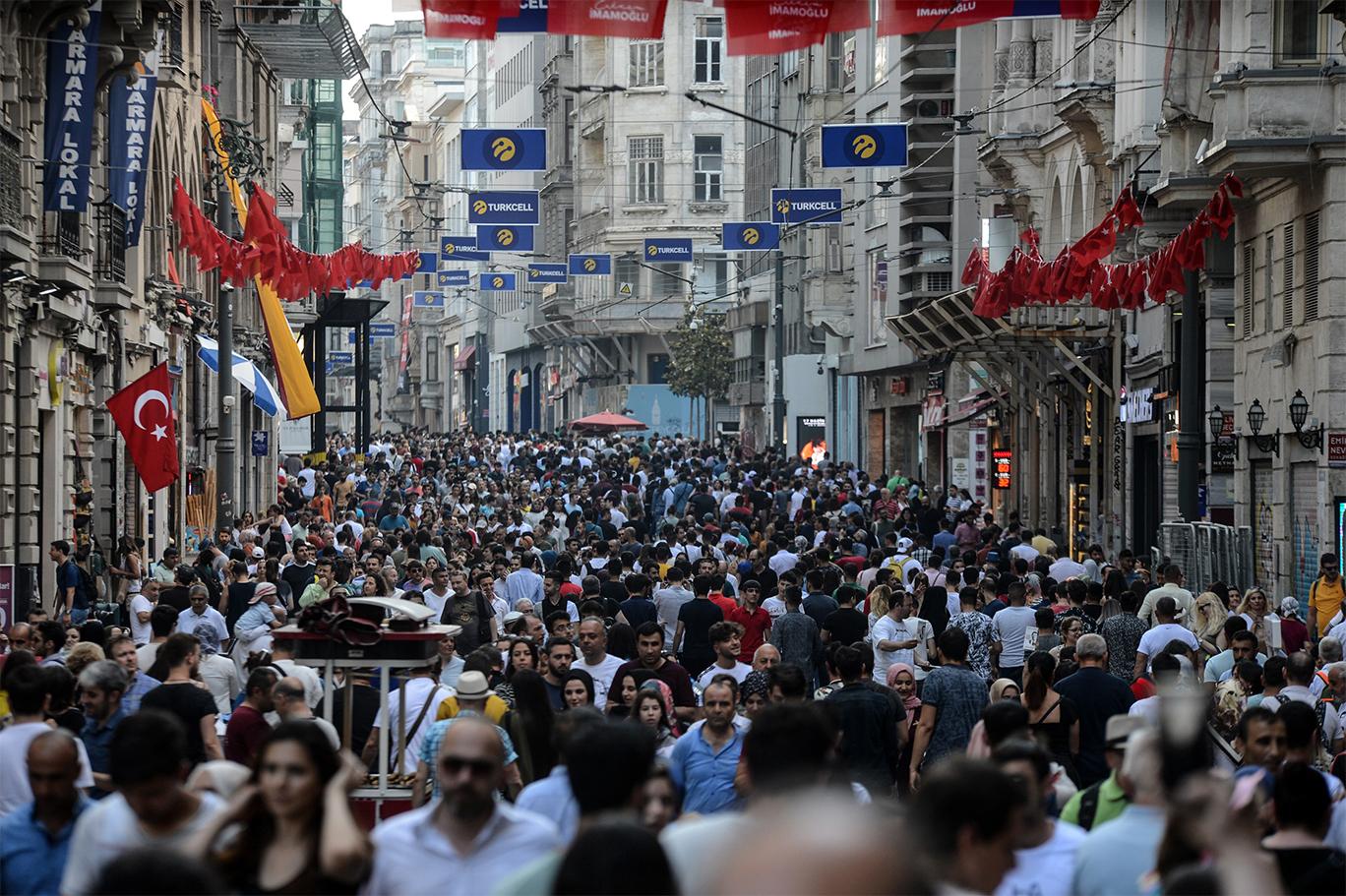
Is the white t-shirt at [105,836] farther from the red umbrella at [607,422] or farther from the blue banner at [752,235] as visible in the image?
the red umbrella at [607,422]

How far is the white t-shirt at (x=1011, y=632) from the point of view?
16.0 metres

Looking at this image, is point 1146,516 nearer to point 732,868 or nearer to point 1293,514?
point 1293,514

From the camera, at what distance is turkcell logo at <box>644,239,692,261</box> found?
50719 mm

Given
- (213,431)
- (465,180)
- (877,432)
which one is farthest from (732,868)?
(465,180)

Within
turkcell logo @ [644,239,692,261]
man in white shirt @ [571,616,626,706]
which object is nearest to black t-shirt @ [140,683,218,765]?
man in white shirt @ [571,616,626,706]

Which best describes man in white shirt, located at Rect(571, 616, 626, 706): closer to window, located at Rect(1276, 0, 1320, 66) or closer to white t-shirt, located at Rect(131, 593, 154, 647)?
white t-shirt, located at Rect(131, 593, 154, 647)

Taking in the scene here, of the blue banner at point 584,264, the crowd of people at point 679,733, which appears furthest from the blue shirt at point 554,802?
the blue banner at point 584,264

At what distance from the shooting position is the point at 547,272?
182ft

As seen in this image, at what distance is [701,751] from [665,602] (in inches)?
330

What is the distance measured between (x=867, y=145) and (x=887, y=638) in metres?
17.8

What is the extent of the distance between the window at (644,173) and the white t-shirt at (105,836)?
84447 millimetres

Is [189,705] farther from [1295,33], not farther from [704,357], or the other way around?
[704,357]

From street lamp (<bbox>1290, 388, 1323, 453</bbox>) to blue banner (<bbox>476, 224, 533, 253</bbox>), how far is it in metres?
24.0

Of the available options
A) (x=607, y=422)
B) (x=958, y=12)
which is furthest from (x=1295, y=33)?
(x=607, y=422)
